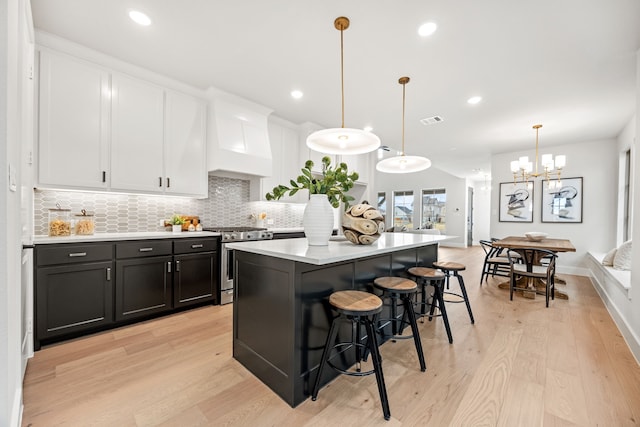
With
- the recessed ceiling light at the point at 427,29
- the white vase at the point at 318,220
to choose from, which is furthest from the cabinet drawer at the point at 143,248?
the recessed ceiling light at the point at 427,29

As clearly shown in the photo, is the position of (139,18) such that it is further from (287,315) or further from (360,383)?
(360,383)

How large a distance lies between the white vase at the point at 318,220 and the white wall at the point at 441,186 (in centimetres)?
812

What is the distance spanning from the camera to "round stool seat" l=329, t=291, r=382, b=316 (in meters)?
1.52

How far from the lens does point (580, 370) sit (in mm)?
2010

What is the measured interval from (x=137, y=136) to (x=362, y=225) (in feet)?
8.82

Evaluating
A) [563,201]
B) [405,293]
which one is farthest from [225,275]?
[563,201]

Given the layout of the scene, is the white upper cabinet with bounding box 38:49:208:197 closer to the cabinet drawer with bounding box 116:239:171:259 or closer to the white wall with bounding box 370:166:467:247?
the cabinet drawer with bounding box 116:239:171:259

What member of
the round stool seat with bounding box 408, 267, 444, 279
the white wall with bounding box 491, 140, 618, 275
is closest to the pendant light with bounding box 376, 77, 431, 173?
the round stool seat with bounding box 408, 267, 444, 279

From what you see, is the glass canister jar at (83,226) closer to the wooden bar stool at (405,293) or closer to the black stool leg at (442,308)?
the wooden bar stool at (405,293)

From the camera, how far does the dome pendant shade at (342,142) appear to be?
7.62 ft

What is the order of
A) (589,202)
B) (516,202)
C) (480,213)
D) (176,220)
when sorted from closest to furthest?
(176,220) → (589,202) → (516,202) → (480,213)

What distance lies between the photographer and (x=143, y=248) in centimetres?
275

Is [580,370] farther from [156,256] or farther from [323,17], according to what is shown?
[156,256]

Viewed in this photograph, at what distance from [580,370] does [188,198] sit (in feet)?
14.1
